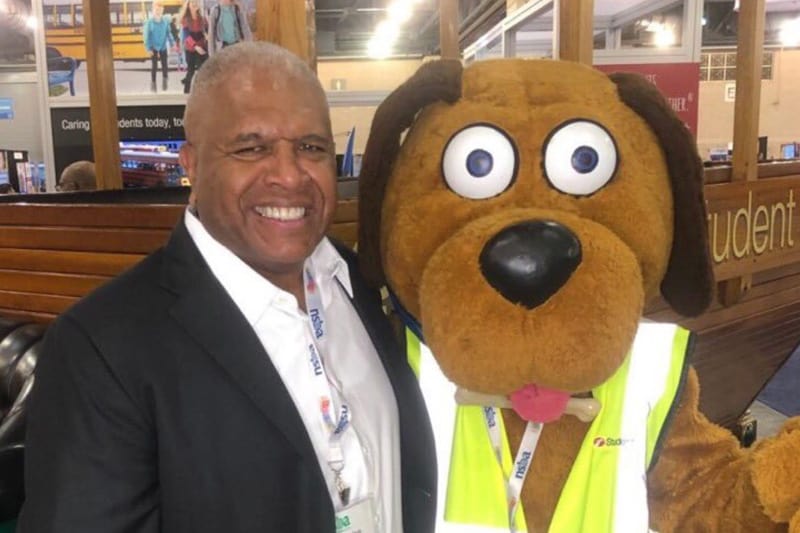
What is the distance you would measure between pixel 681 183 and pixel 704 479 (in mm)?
498

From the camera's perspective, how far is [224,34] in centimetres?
347

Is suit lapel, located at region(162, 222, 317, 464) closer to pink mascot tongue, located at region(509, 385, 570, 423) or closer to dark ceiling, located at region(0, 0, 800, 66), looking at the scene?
pink mascot tongue, located at region(509, 385, 570, 423)

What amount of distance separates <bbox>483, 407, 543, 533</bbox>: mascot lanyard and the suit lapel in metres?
0.30

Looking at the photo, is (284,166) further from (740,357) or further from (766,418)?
(766,418)

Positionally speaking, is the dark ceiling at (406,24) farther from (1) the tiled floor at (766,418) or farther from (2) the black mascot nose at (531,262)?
(2) the black mascot nose at (531,262)

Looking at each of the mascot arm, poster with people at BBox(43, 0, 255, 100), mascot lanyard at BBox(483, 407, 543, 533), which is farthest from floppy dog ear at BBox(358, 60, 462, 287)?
poster with people at BBox(43, 0, 255, 100)

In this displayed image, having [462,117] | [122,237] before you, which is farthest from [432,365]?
[122,237]

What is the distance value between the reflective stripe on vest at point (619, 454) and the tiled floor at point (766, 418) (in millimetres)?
4029

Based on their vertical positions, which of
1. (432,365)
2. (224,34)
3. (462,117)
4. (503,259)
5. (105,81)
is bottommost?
(432,365)

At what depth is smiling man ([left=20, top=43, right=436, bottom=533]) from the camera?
3.59ft

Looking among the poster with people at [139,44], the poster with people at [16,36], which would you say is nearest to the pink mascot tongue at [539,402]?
the poster with people at [139,44]

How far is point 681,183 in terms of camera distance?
4.13 feet

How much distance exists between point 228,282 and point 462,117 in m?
0.47

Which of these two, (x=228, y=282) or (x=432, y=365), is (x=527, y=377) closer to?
(x=432, y=365)
